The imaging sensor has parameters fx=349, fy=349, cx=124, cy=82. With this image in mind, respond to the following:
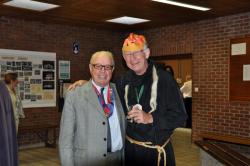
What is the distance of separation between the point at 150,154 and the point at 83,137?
1.55ft

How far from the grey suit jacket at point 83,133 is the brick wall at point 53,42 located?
541 cm

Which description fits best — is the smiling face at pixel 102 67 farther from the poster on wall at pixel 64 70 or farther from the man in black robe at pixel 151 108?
the poster on wall at pixel 64 70

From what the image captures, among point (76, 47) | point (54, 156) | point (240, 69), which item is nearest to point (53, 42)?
point (76, 47)

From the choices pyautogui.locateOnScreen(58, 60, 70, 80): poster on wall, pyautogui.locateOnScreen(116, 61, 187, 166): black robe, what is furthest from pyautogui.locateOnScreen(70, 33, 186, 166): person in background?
pyautogui.locateOnScreen(58, 60, 70, 80): poster on wall

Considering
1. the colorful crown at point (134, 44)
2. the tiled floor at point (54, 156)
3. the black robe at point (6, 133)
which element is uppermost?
the colorful crown at point (134, 44)

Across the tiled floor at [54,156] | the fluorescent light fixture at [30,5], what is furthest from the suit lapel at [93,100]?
the fluorescent light fixture at [30,5]

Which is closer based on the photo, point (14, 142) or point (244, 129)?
point (14, 142)

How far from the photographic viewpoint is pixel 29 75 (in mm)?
7629

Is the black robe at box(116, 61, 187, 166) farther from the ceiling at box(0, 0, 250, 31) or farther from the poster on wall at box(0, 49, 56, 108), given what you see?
the poster on wall at box(0, 49, 56, 108)

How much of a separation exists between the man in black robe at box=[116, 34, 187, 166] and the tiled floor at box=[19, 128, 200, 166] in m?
3.71

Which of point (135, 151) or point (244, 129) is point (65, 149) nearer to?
point (135, 151)

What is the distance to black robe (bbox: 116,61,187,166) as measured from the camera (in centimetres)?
232

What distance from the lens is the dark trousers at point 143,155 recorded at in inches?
93.6

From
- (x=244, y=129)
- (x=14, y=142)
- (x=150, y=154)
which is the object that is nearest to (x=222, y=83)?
(x=244, y=129)
